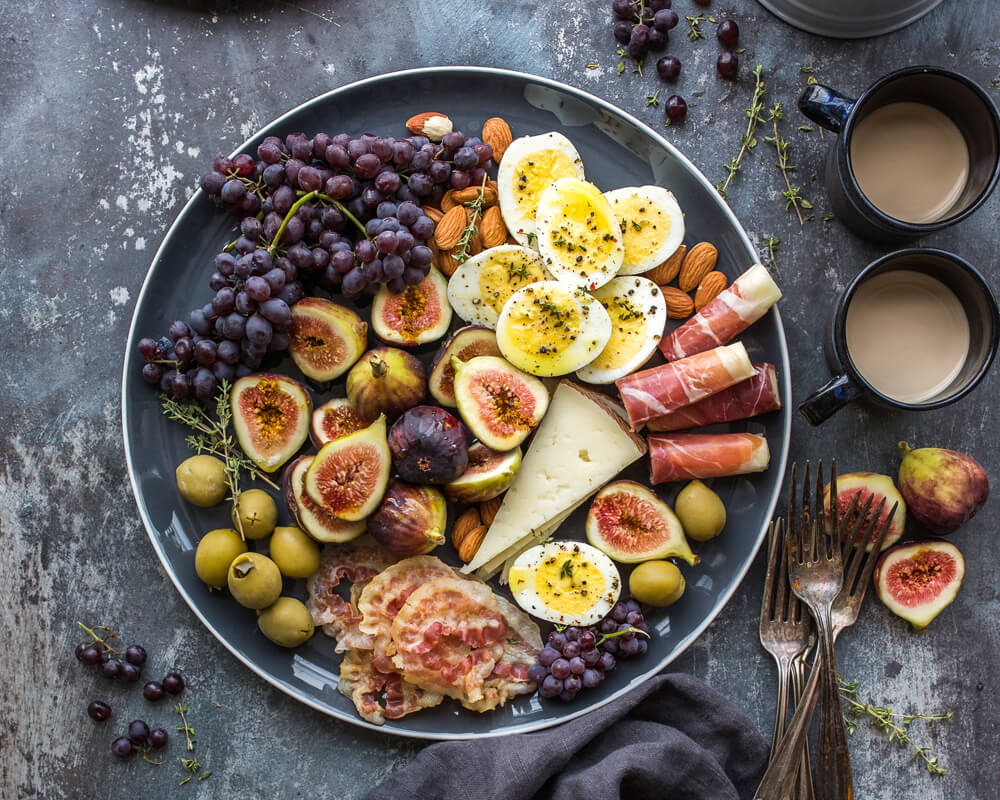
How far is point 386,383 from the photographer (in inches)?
83.0

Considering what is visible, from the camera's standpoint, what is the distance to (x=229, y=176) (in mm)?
2168

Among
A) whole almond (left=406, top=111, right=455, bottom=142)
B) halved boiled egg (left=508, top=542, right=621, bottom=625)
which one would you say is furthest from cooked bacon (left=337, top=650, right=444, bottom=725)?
whole almond (left=406, top=111, right=455, bottom=142)

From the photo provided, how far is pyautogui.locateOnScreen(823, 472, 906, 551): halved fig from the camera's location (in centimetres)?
232

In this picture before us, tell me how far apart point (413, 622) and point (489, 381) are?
70 centimetres

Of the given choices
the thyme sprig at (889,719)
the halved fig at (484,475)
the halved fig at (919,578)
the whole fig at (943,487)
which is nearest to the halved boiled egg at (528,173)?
the halved fig at (484,475)

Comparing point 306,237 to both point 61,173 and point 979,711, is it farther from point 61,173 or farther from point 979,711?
point 979,711

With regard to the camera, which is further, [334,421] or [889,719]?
[889,719]

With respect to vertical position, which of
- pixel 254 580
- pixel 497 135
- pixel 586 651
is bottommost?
pixel 586 651

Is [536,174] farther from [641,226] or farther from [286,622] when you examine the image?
[286,622]

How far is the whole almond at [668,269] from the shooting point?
2.29 m

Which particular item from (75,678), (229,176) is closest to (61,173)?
(229,176)

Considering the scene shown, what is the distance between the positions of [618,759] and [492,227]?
1.51 m

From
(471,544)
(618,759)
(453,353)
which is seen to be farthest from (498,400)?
(618,759)

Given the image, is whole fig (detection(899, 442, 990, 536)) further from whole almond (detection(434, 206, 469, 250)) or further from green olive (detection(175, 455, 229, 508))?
green olive (detection(175, 455, 229, 508))
